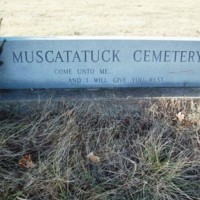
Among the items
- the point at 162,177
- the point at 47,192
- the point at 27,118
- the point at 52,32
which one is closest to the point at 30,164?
the point at 47,192

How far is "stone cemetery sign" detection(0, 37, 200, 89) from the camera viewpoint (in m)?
3.97

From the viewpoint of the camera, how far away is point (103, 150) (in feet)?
10.7

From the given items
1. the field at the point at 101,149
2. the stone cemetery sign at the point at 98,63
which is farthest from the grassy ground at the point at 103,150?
the stone cemetery sign at the point at 98,63

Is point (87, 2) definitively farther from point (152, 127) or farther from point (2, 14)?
point (152, 127)

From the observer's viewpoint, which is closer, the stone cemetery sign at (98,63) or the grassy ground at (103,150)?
the grassy ground at (103,150)

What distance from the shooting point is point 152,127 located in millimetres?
3531

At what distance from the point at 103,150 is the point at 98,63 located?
3.64ft

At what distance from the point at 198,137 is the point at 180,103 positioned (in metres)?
0.52

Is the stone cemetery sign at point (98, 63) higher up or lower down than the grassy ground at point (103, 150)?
higher up

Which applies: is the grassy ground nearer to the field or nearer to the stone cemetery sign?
the field

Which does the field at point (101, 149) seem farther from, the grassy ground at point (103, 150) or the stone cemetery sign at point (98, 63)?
the stone cemetery sign at point (98, 63)

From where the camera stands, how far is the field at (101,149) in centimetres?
292

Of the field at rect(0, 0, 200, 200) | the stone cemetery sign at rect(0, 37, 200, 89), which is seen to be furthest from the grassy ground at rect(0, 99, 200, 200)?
the stone cemetery sign at rect(0, 37, 200, 89)

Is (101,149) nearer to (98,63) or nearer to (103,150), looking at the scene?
(103,150)
